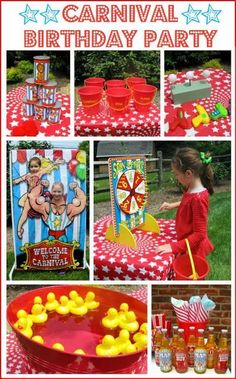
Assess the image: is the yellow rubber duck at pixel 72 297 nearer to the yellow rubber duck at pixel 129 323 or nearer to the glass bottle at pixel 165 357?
the yellow rubber duck at pixel 129 323

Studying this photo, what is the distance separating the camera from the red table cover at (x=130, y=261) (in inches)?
163

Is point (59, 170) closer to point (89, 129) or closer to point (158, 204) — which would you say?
point (89, 129)

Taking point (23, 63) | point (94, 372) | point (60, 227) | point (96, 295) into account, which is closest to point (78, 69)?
point (23, 63)

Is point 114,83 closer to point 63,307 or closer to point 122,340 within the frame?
point 63,307

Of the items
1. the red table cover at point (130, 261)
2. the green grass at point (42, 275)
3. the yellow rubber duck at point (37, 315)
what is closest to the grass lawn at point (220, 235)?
the red table cover at point (130, 261)

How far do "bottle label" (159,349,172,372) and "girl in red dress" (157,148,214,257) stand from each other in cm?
58

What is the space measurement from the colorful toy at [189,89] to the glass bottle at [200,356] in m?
1.26

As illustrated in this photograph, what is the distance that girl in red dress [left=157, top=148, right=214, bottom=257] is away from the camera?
13.3 feet

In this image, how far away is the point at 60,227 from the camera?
13.7 feet

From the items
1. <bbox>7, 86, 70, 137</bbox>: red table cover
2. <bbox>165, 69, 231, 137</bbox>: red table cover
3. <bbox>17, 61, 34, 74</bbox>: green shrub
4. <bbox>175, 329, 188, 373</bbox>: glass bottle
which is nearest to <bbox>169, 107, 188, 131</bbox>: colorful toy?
<bbox>165, 69, 231, 137</bbox>: red table cover

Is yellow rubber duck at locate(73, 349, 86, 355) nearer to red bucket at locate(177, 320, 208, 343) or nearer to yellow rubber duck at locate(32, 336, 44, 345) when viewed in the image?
yellow rubber duck at locate(32, 336, 44, 345)

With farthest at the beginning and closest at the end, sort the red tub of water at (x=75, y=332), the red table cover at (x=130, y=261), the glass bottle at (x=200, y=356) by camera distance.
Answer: the glass bottle at (x=200, y=356) < the red table cover at (x=130, y=261) < the red tub of water at (x=75, y=332)

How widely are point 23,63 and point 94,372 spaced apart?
5.38ft

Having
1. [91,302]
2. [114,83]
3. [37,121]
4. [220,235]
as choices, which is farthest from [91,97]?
[91,302]
